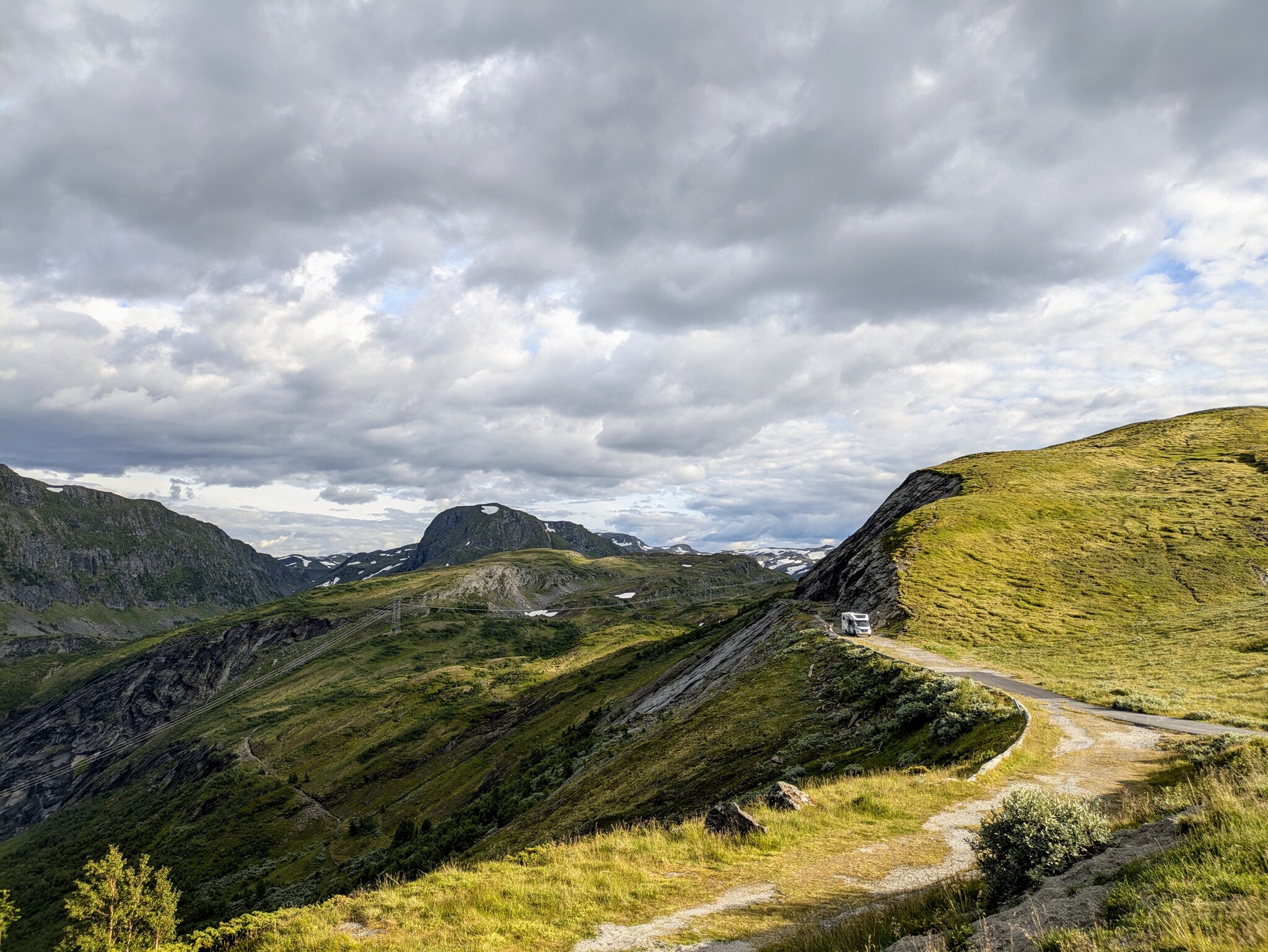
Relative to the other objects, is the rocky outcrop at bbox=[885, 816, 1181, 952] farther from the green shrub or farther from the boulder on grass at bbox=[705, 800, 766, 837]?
the boulder on grass at bbox=[705, 800, 766, 837]

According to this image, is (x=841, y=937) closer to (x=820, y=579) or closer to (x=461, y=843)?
(x=461, y=843)

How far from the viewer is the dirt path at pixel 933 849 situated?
1302 centimetres

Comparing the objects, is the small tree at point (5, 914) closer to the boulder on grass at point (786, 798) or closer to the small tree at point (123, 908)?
the small tree at point (123, 908)

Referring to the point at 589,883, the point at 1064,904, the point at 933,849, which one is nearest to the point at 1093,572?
the point at 933,849

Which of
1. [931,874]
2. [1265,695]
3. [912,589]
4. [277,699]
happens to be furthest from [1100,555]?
[277,699]

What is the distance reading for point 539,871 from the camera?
17.0 metres

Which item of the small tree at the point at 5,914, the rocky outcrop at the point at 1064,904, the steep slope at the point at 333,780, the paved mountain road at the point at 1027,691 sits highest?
the rocky outcrop at the point at 1064,904

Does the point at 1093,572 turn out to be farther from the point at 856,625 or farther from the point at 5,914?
the point at 5,914

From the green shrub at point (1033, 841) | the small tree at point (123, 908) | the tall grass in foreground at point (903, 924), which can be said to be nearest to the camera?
the tall grass in foreground at point (903, 924)

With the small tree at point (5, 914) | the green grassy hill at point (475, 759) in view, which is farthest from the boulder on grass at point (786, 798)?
the small tree at point (5, 914)

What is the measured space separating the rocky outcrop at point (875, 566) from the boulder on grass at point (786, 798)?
40908 mm

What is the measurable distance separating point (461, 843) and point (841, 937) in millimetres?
49548

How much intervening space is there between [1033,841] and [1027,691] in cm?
2589

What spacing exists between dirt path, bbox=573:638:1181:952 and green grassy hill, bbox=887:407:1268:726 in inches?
202
